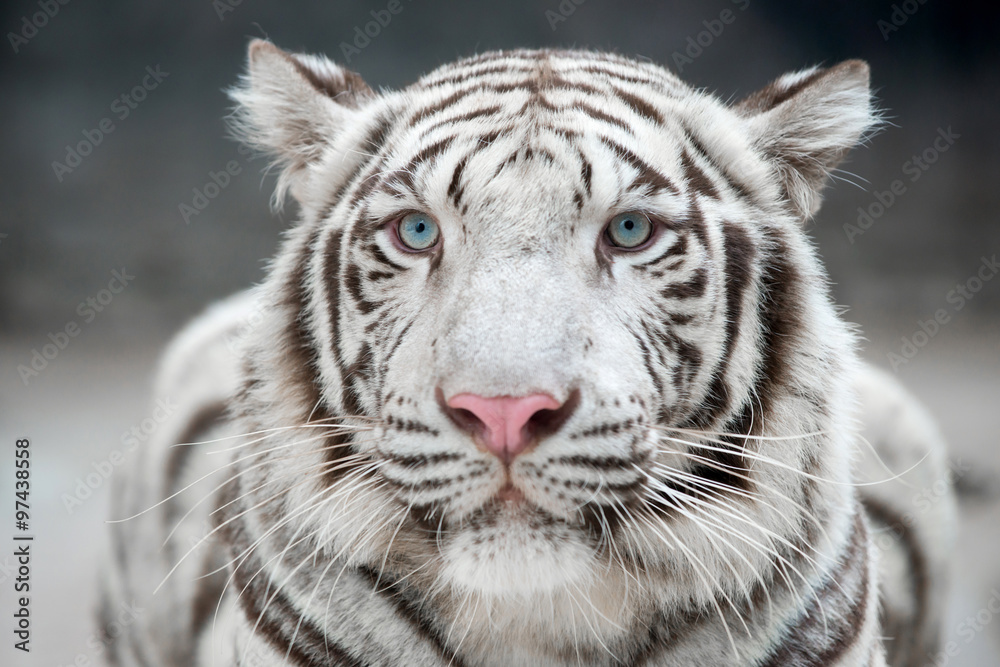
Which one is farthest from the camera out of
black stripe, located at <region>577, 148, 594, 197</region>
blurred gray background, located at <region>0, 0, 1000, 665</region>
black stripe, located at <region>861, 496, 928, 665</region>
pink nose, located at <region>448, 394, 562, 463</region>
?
blurred gray background, located at <region>0, 0, 1000, 665</region>

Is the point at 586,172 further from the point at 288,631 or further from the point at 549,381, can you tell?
the point at 288,631

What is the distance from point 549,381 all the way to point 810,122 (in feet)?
1.84

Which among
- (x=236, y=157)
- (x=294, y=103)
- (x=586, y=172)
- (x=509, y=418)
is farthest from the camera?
(x=236, y=157)

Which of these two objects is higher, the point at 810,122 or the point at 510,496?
the point at 810,122

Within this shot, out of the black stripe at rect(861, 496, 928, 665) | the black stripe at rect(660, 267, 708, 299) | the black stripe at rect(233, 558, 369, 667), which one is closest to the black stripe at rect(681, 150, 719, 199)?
the black stripe at rect(660, 267, 708, 299)

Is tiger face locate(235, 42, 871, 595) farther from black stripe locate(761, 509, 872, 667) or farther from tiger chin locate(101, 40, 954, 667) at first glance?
black stripe locate(761, 509, 872, 667)

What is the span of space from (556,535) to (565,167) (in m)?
0.39

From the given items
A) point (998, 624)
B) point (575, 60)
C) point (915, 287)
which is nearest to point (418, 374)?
point (575, 60)

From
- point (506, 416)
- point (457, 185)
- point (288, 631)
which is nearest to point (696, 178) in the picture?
point (457, 185)

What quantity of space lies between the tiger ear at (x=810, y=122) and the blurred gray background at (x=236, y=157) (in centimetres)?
184

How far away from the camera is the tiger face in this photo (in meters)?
0.78

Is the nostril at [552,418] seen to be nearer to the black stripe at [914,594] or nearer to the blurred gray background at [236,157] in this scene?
the black stripe at [914,594]

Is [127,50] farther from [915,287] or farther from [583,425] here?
[915,287]

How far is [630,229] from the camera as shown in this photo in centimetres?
89
